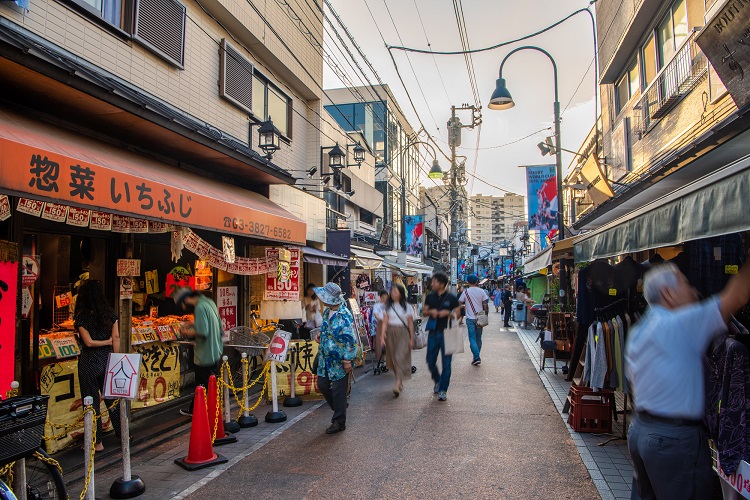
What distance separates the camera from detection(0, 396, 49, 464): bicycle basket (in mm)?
3512

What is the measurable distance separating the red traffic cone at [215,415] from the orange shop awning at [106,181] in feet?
7.09

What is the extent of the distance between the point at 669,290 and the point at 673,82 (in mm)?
9322

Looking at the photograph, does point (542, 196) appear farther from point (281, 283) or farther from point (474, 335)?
point (281, 283)

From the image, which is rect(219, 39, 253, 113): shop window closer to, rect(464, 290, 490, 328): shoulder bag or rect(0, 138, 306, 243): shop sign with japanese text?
rect(0, 138, 306, 243): shop sign with japanese text

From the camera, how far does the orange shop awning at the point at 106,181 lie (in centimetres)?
466

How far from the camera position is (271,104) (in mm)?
13617

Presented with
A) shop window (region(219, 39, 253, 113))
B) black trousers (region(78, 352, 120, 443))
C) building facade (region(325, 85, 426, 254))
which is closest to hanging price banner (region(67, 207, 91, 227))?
black trousers (region(78, 352, 120, 443))

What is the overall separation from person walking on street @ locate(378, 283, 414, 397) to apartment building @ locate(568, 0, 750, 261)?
3142 mm

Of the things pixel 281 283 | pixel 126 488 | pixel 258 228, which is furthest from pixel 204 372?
pixel 281 283

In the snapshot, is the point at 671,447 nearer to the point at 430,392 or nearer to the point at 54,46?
the point at 430,392

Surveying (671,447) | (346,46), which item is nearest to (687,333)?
(671,447)

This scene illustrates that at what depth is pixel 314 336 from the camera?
1080 cm

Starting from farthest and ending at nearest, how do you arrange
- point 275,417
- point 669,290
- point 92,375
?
point 275,417 < point 92,375 < point 669,290

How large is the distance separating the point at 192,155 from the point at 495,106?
334 inches
